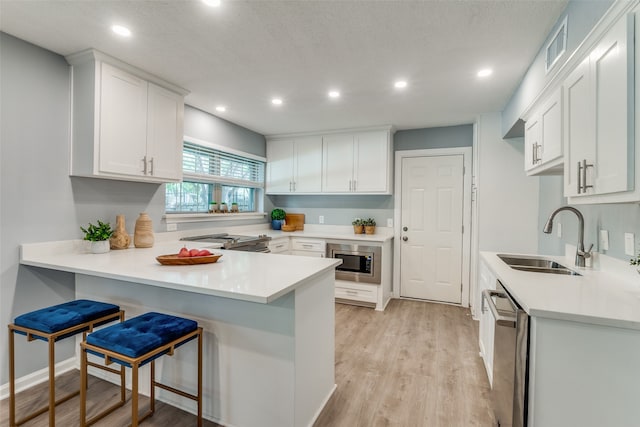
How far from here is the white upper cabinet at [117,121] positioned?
7.48 ft

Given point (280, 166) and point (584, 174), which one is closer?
point (584, 174)

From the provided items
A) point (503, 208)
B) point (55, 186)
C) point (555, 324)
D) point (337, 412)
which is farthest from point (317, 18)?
point (503, 208)

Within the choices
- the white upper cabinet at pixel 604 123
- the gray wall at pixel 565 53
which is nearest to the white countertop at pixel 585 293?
the white upper cabinet at pixel 604 123

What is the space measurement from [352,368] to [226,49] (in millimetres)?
2639

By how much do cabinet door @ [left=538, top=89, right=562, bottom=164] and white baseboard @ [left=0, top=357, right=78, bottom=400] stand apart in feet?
12.4

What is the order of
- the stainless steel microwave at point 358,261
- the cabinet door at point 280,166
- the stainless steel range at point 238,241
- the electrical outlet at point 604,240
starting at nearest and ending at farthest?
the electrical outlet at point 604,240
the stainless steel range at point 238,241
the stainless steel microwave at point 358,261
the cabinet door at point 280,166

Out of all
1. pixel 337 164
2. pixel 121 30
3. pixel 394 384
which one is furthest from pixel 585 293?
pixel 337 164

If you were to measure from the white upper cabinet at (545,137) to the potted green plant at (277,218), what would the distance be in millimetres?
3353

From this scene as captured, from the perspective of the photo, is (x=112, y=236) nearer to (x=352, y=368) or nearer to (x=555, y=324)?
(x=352, y=368)

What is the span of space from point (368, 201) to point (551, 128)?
9.18 feet

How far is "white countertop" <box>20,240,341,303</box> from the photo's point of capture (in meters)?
1.44

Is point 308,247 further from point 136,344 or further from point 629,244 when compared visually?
point 629,244

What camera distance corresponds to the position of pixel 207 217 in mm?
3689

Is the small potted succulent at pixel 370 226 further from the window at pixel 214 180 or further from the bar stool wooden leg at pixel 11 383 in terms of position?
the bar stool wooden leg at pixel 11 383
